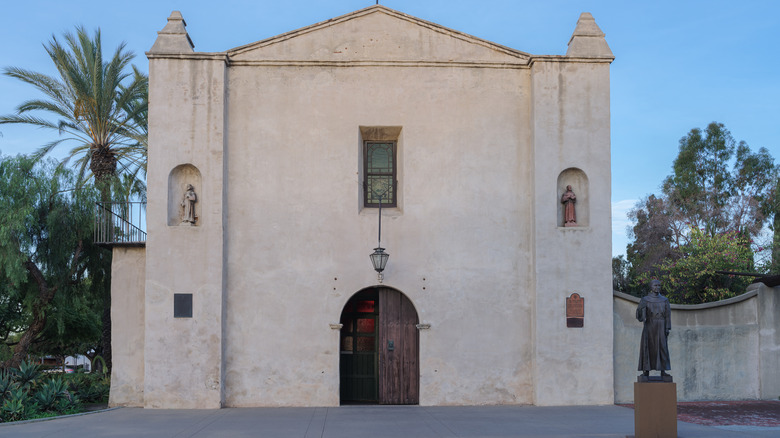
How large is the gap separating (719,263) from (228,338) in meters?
14.3

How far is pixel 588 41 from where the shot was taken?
14.6 meters

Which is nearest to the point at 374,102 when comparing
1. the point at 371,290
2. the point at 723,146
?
the point at 371,290

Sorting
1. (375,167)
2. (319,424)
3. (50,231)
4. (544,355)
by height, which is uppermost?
(375,167)

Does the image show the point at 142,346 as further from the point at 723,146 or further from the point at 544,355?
the point at 723,146

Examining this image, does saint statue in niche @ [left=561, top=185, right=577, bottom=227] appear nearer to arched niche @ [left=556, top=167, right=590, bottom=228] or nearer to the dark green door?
arched niche @ [left=556, top=167, right=590, bottom=228]

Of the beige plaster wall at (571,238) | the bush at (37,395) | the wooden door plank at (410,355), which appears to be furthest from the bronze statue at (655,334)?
the bush at (37,395)

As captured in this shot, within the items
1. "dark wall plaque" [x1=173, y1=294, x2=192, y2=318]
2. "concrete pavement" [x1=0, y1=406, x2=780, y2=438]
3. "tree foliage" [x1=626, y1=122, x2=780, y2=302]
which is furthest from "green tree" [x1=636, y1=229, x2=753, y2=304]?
"dark wall plaque" [x1=173, y1=294, x2=192, y2=318]

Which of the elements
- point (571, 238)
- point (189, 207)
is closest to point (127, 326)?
point (189, 207)

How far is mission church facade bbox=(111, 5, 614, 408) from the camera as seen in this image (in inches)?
546

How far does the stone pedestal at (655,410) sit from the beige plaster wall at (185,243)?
7775 mm

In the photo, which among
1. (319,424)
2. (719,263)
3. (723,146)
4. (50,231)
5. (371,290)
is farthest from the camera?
(723,146)

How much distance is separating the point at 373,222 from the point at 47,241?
906 centimetres

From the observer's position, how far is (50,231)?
57.1ft

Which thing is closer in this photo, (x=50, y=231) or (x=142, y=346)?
(x=142, y=346)
